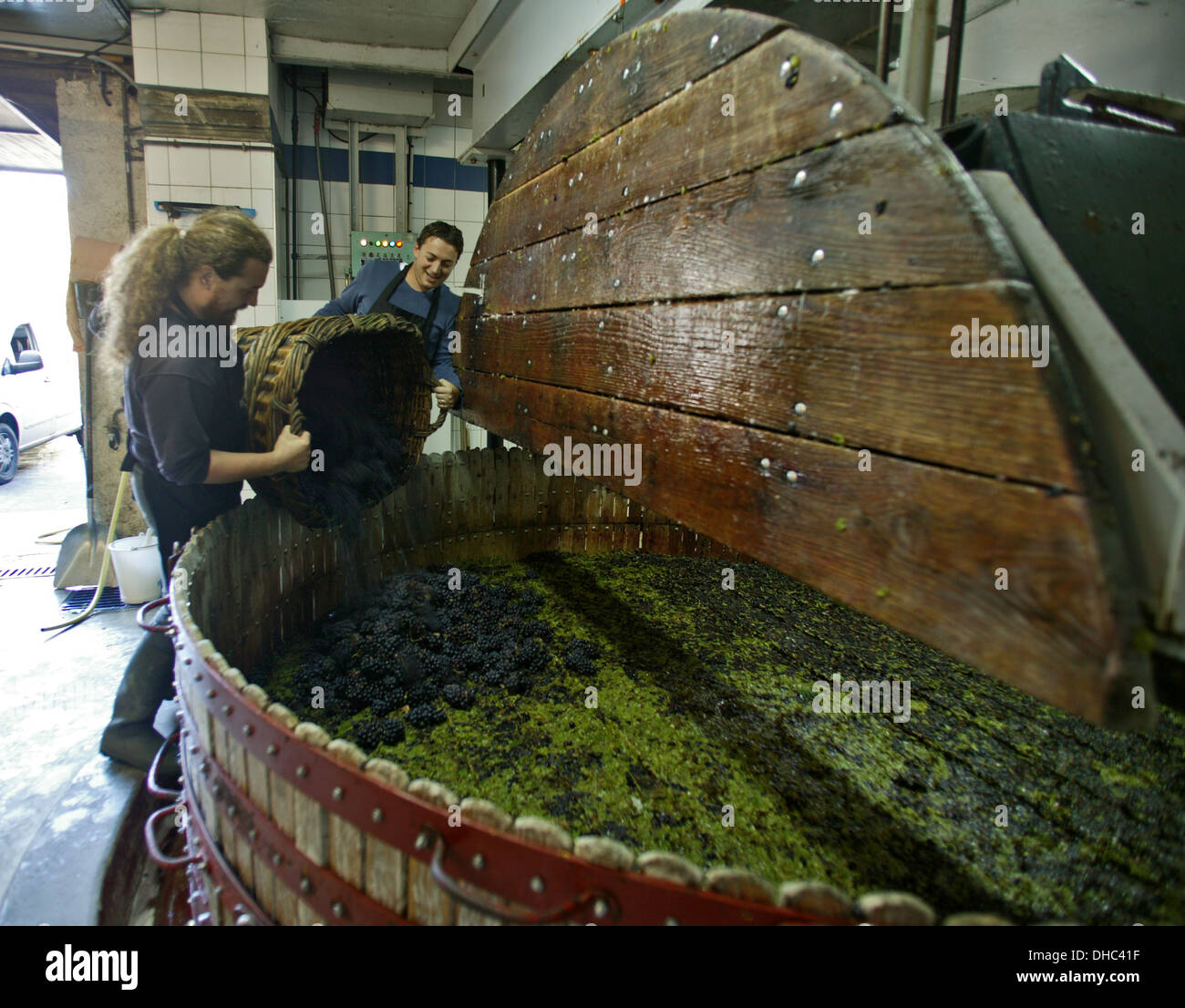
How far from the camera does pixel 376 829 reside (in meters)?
1.05

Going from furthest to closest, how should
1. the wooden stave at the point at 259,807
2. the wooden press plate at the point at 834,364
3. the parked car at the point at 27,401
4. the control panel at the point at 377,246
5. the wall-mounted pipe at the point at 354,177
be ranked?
the parked car at the point at 27,401 → the wall-mounted pipe at the point at 354,177 → the control panel at the point at 377,246 → the wooden stave at the point at 259,807 → the wooden press plate at the point at 834,364

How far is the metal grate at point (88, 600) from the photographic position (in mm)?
4055

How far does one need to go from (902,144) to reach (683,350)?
531 mm

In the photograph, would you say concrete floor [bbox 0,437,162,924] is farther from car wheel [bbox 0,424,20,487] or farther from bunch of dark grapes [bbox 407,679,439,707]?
car wheel [bbox 0,424,20,487]

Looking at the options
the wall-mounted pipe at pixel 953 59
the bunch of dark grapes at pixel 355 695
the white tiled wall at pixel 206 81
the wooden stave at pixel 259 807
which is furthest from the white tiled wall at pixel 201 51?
the wall-mounted pipe at pixel 953 59

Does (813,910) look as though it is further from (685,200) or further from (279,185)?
(279,185)

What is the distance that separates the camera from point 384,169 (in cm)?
634

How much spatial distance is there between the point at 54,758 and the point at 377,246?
4535 mm

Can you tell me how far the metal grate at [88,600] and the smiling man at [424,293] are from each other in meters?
2.29

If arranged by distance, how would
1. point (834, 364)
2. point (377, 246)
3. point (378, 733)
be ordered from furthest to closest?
point (377, 246) < point (378, 733) < point (834, 364)

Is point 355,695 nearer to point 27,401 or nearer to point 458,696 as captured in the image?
point 458,696

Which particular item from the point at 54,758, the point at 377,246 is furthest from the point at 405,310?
the point at 377,246

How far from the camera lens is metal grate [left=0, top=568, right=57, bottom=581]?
4531mm

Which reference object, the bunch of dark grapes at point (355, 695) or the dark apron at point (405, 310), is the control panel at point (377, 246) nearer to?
the dark apron at point (405, 310)
